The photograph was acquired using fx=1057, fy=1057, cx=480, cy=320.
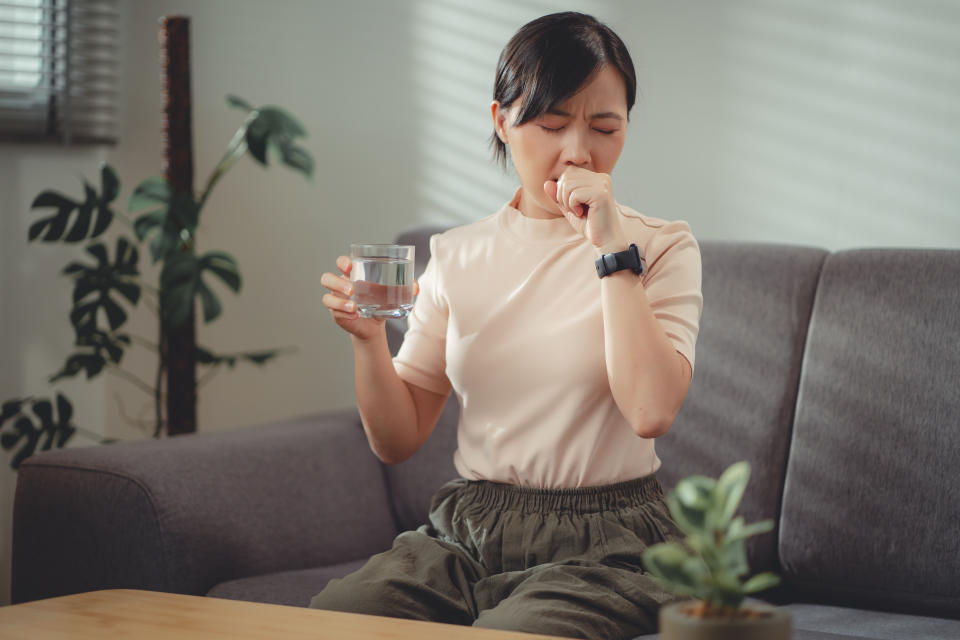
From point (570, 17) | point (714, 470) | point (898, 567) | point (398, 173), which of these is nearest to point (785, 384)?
point (714, 470)

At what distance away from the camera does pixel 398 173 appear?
2.54 meters

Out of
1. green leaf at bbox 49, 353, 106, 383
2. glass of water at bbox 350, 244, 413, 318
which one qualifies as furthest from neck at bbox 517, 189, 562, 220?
green leaf at bbox 49, 353, 106, 383

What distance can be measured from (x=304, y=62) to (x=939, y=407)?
→ 1.74 m

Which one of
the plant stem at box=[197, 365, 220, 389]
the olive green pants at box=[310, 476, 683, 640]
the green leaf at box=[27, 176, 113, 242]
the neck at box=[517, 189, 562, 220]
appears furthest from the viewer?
the plant stem at box=[197, 365, 220, 389]

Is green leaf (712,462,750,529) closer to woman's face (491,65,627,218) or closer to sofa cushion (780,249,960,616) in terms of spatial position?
woman's face (491,65,627,218)

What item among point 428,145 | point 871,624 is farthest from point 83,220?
point 871,624

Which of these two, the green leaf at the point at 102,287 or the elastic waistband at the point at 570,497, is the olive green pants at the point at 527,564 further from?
the green leaf at the point at 102,287

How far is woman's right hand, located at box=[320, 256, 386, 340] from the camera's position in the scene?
129 cm

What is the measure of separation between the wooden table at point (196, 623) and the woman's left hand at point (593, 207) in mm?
488

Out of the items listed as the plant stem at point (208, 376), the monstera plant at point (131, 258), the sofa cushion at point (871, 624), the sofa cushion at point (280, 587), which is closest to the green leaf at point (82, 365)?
Result: the monstera plant at point (131, 258)

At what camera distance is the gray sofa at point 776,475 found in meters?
1.56

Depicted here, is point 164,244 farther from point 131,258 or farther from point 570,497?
point 570,497

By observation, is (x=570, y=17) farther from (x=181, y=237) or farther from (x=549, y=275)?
(x=181, y=237)

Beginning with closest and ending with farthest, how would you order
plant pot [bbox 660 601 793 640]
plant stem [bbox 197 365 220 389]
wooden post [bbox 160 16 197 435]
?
plant pot [bbox 660 601 793 640], wooden post [bbox 160 16 197 435], plant stem [bbox 197 365 220 389]
